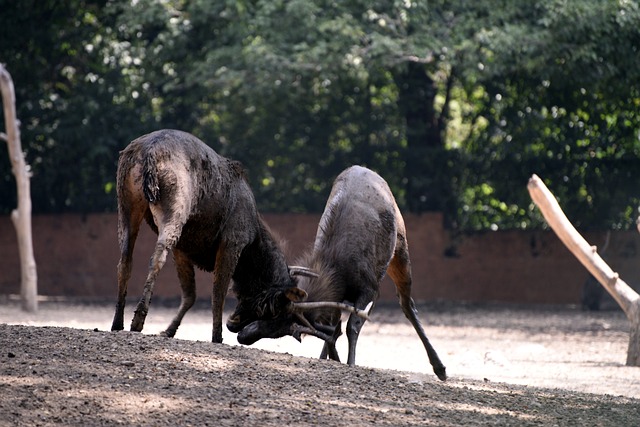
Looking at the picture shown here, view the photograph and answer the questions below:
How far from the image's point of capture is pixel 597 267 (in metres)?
11.4

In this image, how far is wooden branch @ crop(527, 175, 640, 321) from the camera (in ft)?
36.6

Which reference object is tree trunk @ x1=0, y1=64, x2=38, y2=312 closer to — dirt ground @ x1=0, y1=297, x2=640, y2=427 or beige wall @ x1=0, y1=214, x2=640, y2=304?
→ beige wall @ x1=0, y1=214, x2=640, y2=304

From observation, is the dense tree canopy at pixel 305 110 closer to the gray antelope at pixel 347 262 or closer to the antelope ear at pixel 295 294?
the gray antelope at pixel 347 262

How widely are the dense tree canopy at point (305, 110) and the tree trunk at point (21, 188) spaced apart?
3.50 meters

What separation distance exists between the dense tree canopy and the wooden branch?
489 centimetres

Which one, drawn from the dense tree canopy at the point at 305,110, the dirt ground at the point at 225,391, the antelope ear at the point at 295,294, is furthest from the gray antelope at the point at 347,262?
the dense tree canopy at the point at 305,110

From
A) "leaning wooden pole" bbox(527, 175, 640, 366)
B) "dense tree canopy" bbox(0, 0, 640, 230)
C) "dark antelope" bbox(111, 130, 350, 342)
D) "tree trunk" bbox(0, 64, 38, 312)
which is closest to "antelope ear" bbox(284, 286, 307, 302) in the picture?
"dark antelope" bbox(111, 130, 350, 342)

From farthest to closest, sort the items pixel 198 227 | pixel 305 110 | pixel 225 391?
1. pixel 305 110
2. pixel 198 227
3. pixel 225 391

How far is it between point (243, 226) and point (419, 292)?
11729mm

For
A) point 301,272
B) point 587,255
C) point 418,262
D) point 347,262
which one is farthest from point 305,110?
point 301,272

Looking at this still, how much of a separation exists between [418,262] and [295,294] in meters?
11.6

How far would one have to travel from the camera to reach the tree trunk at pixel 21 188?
14.2 metres

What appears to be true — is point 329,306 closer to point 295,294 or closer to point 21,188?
point 295,294

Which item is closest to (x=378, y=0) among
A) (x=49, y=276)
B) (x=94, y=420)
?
(x=49, y=276)
